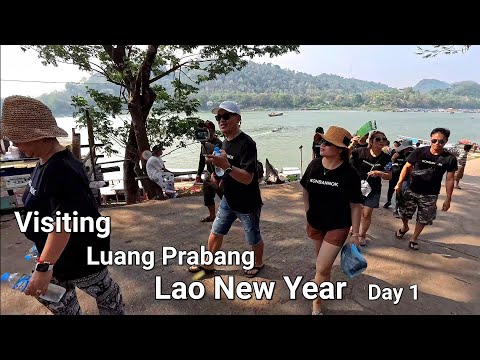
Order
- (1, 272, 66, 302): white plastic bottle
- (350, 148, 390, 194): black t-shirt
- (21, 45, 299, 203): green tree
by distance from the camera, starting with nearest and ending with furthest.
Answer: (1, 272, 66, 302): white plastic bottle
(350, 148, 390, 194): black t-shirt
(21, 45, 299, 203): green tree

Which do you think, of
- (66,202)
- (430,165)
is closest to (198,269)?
(66,202)

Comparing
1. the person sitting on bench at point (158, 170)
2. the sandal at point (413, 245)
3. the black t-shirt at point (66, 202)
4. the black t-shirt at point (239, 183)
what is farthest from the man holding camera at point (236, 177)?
the person sitting on bench at point (158, 170)

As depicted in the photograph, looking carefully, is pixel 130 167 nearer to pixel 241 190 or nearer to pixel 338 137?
pixel 241 190

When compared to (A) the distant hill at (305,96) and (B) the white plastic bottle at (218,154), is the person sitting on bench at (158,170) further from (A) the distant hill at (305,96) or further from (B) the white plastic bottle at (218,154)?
(A) the distant hill at (305,96)

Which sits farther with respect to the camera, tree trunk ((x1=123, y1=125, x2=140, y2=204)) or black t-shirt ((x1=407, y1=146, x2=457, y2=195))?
tree trunk ((x1=123, y1=125, x2=140, y2=204))

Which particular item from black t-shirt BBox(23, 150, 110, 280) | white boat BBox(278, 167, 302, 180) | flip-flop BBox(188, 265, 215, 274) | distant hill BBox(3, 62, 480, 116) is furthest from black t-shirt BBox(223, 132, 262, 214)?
distant hill BBox(3, 62, 480, 116)

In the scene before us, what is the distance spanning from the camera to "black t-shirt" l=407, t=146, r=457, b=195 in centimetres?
349

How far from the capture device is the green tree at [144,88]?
26.7 ft

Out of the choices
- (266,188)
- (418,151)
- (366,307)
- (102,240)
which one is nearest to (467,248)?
(418,151)

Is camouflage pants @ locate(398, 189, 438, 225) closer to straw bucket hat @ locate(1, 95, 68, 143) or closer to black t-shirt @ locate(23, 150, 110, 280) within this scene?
black t-shirt @ locate(23, 150, 110, 280)

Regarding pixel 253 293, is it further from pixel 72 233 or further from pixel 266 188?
pixel 266 188

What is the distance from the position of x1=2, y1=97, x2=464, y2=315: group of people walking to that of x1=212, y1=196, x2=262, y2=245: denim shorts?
0.03ft

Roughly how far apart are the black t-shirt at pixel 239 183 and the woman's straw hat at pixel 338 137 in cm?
67

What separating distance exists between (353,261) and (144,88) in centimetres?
775
